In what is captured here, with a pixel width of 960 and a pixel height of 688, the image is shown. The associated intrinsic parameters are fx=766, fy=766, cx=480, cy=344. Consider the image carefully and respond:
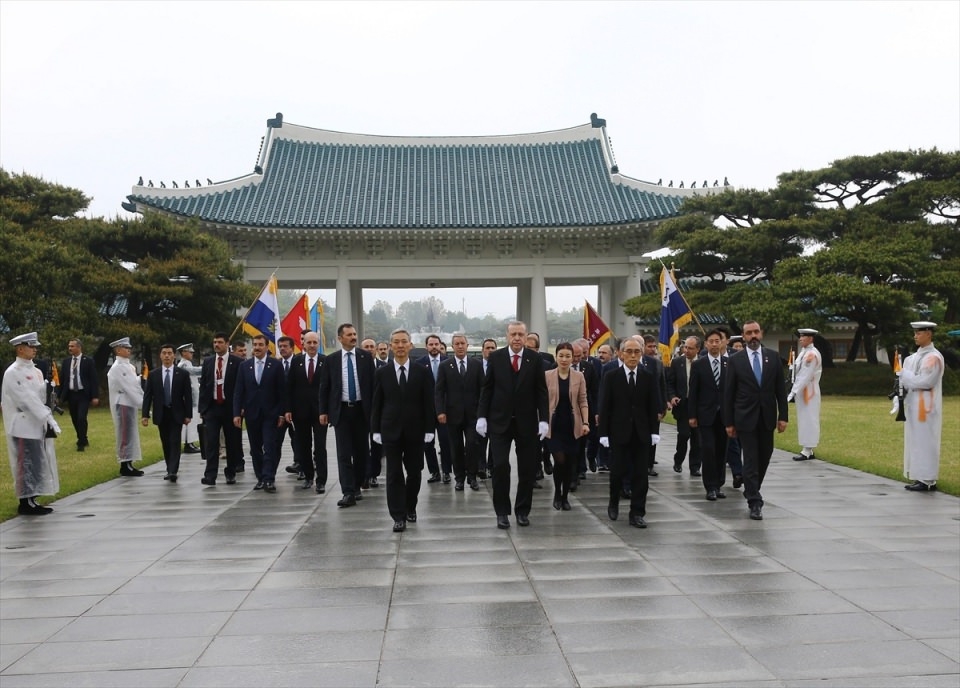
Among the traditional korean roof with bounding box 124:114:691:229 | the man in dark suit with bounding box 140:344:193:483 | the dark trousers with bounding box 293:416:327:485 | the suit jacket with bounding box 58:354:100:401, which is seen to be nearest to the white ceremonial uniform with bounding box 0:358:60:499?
the man in dark suit with bounding box 140:344:193:483

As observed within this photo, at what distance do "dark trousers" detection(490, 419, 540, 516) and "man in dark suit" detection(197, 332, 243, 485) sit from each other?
13.5ft

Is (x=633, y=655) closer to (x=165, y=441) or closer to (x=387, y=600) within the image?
(x=387, y=600)

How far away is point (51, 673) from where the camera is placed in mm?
3619

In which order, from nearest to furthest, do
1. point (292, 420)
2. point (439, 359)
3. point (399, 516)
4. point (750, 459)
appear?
point (399, 516), point (750, 459), point (292, 420), point (439, 359)

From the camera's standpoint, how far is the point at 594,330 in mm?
15430

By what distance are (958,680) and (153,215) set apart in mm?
23046

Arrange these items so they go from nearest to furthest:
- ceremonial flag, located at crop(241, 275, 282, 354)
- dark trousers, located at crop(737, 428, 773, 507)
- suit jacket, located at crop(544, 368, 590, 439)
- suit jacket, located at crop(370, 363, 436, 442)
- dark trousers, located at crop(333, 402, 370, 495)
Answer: suit jacket, located at crop(370, 363, 436, 442)
dark trousers, located at crop(737, 428, 773, 507)
suit jacket, located at crop(544, 368, 590, 439)
dark trousers, located at crop(333, 402, 370, 495)
ceremonial flag, located at crop(241, 275, 282, 354)

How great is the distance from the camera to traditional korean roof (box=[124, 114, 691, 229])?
84.2 feet

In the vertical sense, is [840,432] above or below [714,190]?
below

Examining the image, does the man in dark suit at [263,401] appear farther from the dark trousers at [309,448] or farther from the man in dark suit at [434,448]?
the man in dark suit at [434,448]

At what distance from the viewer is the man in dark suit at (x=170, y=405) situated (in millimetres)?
9664

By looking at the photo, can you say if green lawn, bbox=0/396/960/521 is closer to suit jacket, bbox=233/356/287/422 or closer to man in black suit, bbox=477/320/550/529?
suit jacket, bbox=233/356/287/422

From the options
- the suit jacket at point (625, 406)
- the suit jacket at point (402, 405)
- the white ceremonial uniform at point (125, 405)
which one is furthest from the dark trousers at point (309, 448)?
the suit jacket at point (625, 406)

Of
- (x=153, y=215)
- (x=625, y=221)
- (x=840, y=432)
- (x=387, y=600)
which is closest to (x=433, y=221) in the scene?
(x=625, y=221)
